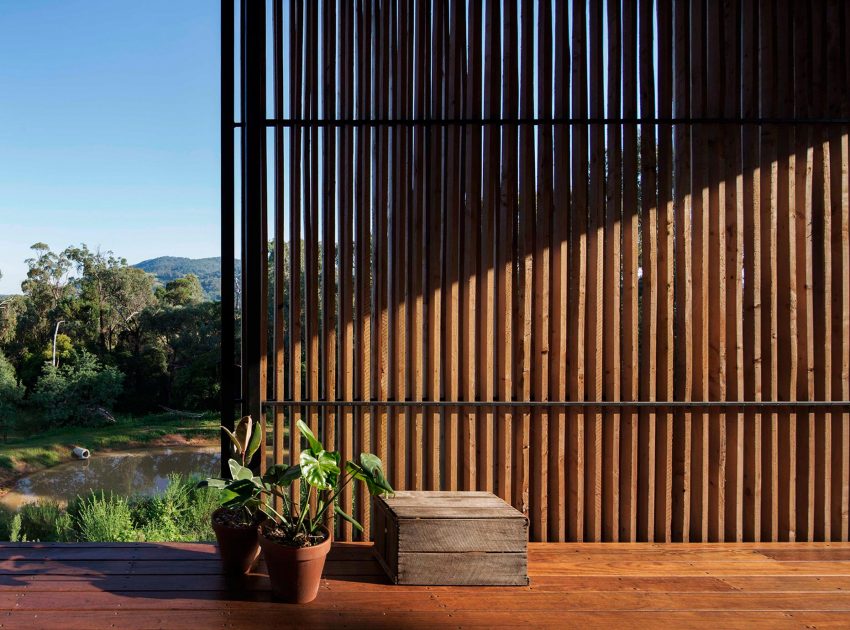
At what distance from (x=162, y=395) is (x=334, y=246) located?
9.34 metres

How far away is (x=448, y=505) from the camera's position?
9.06 feet

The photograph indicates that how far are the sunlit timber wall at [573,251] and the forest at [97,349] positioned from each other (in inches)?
348

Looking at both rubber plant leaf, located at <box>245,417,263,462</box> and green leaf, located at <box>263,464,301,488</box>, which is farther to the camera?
rubber plant leaf, located at <box>245,417,263,462</box>

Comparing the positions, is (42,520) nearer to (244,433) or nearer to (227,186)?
(244,433)

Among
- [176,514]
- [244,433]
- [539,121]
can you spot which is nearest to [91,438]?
[176,514]

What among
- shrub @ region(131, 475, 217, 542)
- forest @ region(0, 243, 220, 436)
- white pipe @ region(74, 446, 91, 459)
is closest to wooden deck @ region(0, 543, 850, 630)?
shrub @ region(131, 475, 217, 542)

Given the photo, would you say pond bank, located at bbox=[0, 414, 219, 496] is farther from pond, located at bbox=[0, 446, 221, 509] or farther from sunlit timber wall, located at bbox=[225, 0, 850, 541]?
sunlit timber wall, located at bbox=[225, 0, 850, 541]

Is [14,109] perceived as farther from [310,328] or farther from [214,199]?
[310,328]

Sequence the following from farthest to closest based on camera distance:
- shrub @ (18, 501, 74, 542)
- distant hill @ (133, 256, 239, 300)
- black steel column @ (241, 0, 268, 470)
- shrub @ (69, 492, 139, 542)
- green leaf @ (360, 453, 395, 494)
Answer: distant hill @ (133, 256, 239, 300) → shrub @ (18, 501, 74, 542) → shrub @ (69, 492, 139, 542) → black steel column @ (241, 0, 268, 470) → green leaf @ (360, 453, 395, 494)

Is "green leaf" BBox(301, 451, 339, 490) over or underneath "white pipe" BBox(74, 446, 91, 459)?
over

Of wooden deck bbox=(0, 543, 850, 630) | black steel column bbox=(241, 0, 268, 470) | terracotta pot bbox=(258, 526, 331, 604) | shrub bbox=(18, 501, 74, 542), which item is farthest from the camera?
shrub bbox=(18, 501, 74, 542)

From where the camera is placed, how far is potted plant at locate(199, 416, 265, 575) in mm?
2469

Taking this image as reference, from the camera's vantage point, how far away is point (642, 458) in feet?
10.7

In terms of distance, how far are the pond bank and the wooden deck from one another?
27.6 feet
